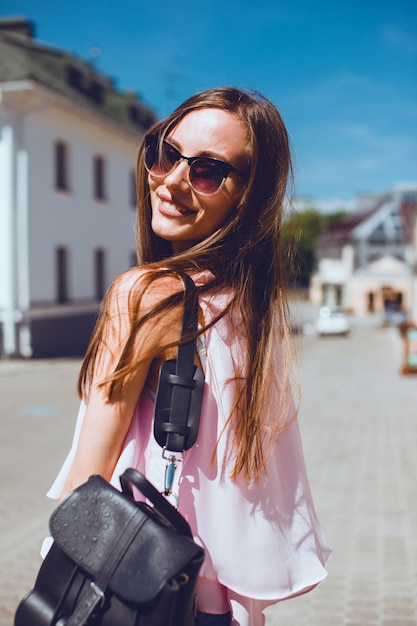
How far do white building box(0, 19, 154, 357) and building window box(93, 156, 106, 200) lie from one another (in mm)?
34

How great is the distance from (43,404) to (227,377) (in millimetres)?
11754

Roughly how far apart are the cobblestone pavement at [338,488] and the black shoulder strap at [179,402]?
2918mm

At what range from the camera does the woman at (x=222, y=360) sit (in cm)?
135

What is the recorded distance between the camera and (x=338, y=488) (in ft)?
22.2

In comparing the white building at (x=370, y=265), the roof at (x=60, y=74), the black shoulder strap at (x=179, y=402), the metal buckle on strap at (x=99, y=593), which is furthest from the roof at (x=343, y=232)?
the metal buckle on strap at (x=99, y=593)

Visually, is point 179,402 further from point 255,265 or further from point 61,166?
point 61,166

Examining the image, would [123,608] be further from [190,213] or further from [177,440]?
[190,213]

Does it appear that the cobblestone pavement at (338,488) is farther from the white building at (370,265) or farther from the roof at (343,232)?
the roof at (343,232)

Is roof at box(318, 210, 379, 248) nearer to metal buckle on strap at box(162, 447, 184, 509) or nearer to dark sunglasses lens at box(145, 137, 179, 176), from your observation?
dark sunglasses lens at box(145, 137, 179, 176)

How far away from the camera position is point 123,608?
118cm

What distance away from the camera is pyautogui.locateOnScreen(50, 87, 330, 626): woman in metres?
1.35

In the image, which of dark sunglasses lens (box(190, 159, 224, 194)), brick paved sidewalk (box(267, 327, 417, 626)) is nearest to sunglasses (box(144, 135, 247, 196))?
dark sunglasses lens (box(190, 159, 224, 194))

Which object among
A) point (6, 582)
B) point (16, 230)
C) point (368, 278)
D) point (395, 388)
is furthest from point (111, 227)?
point (368, 278)

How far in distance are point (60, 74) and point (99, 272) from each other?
21.9 feet
